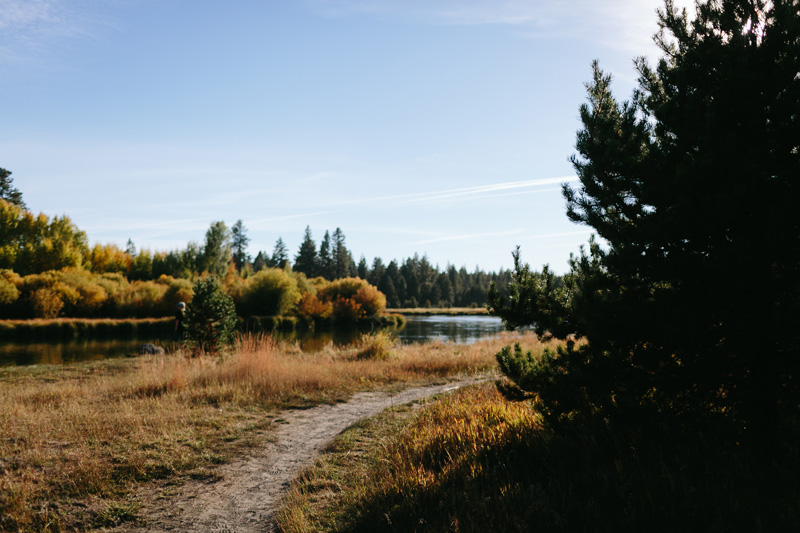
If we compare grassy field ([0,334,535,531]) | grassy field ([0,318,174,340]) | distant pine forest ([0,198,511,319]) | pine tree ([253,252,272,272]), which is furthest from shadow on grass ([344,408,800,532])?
pine tree ([253,252,272,272])

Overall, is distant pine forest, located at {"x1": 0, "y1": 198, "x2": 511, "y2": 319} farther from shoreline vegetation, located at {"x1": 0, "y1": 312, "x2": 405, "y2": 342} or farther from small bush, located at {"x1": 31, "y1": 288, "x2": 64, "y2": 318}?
shoreline vegetation, located at {"x1": 0, "y1": 312, "x2": 405, "y2": 342}

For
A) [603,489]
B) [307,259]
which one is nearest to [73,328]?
[603,489]

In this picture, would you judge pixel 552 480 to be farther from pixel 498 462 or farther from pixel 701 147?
pixel 701 147

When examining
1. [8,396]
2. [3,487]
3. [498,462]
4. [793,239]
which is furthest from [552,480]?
[8,396]

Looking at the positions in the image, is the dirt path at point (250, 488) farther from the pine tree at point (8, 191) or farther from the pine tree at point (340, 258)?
the pine tree at point (340, 258)

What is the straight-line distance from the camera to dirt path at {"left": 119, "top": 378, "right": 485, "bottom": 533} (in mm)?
4527

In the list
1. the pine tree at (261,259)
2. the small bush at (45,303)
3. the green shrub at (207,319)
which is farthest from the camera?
the pine tree at (261,259)

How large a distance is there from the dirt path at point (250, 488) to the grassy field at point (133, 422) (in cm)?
30

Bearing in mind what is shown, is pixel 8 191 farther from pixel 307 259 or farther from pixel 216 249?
pixel 307 259

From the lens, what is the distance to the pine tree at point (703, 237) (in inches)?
144

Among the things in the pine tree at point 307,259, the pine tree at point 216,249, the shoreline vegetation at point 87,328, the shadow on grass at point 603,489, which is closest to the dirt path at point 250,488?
the shadow on grass at point 603,489

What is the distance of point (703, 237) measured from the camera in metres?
3.96

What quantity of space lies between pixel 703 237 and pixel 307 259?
100 metres

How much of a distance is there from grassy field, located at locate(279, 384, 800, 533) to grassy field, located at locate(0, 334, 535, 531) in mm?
1942
